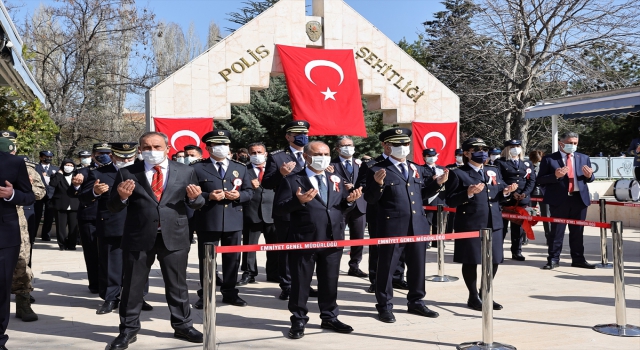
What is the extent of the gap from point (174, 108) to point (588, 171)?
7729mm

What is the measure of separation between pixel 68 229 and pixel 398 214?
8633mm

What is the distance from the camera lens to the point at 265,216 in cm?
870

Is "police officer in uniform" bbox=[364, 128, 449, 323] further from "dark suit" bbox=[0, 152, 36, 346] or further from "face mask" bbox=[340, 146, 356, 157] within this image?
"dark suit" bbox=[0, 152, 36, 346]

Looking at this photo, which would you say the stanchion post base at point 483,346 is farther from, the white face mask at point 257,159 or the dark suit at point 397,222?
the white face mask at point 257,159

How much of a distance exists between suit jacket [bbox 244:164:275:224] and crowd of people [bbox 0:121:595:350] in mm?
15

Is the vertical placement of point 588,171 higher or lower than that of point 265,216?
higher

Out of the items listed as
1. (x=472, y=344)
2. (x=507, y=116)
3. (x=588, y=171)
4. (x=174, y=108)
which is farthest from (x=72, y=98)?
(x=472, y=344)

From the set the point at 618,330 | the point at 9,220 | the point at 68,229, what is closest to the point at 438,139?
the point at 68,229

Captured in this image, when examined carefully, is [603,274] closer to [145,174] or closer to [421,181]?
[421,181]

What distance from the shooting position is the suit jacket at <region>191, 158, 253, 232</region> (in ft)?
23.3

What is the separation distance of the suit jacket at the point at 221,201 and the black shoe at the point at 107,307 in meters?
1.24

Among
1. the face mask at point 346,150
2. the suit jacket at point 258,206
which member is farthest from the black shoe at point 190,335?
the face mask at point 346,150

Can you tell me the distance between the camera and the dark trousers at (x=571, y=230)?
968 centimetres

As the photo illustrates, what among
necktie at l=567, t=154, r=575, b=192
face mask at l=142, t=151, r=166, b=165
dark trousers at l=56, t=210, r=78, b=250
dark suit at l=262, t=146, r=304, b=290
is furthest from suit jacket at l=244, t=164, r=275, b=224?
dark trousers at l=56, t=210, r=78, b=250
